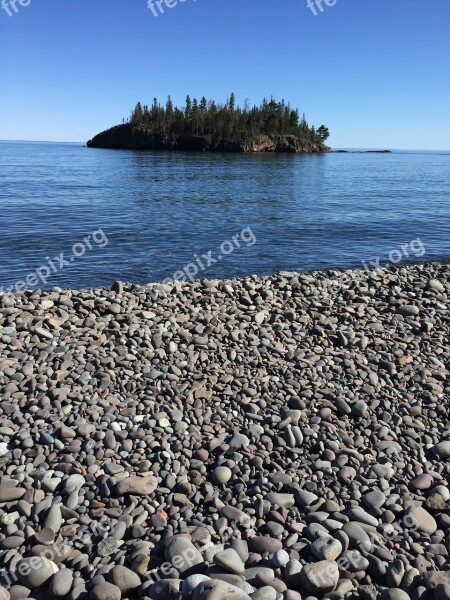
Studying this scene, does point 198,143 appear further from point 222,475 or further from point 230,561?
point 230,561

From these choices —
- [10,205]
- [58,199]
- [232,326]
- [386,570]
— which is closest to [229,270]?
[232,326]

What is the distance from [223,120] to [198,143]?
12.8 metres

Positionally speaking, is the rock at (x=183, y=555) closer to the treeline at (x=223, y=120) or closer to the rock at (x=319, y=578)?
the rock at (x=319, y=578)

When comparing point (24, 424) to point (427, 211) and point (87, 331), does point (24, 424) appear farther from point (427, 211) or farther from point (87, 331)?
point (427, 211)

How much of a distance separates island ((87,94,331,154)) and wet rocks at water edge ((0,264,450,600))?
148 m

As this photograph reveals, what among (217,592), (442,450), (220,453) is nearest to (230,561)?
(217,592)

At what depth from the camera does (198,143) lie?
156750mm

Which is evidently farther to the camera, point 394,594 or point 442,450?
point 442,450

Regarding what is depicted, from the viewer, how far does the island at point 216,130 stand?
154875 mm

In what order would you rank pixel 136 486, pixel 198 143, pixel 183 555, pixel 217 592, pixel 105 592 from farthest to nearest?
pixel 198 143
pixel 136 486
pixel 183 555
pixel 105 592
pixel 217 592

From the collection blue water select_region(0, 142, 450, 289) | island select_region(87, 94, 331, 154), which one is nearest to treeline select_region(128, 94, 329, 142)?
island select_region(87, 94, 331, 154)

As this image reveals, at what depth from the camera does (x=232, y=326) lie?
9.52 metres

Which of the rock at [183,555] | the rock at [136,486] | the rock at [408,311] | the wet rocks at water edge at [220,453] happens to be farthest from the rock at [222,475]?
the rock at [408,311]

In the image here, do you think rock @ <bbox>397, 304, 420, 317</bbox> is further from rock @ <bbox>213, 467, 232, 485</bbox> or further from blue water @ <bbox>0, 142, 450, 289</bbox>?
blue water @ <bbox>0, 142, 450, 289</bbox>
